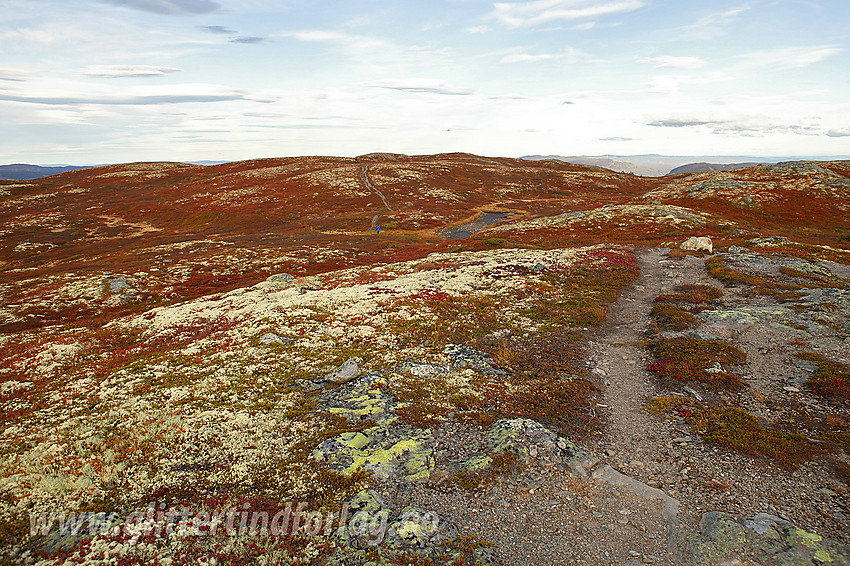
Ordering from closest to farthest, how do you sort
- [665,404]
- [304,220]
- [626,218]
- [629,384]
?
[665,404] < [629,384] < [626,218] < [304,220]

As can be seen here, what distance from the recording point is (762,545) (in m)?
9.88

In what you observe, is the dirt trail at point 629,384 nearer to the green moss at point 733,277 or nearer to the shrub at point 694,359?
the shrub at point 694,359

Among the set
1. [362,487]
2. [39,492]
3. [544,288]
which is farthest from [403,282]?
[39,492]

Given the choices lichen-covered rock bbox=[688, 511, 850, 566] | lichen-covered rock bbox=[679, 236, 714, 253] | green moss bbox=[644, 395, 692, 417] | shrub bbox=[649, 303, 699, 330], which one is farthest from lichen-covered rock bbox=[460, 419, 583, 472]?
lichen-covered rock bbox=[679, 236, 714, 253]

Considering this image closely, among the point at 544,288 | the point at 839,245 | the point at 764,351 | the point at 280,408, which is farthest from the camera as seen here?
the point at 839,245

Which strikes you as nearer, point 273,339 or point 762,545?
point 762,545

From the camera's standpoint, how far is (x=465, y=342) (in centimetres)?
2391

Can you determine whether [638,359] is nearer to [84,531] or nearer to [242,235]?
[84,531]

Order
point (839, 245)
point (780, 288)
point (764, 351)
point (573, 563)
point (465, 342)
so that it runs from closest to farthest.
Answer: point (573, 563) < point (764, 351) < point (465, 342) < point (780, 288) < point (839, 245)

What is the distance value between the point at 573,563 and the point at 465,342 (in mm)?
14476

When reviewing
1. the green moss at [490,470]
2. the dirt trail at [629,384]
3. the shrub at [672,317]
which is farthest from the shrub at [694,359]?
the green moss at [490,470]

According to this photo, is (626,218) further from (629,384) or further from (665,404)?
(665,404)

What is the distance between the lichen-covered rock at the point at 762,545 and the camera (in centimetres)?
948

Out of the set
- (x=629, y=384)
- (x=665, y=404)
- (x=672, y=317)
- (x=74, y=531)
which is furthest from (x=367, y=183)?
(x=74, y=531)
